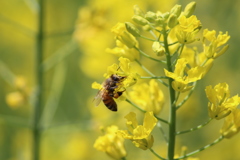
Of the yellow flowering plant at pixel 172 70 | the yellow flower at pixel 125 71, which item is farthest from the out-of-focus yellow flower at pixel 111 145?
the yellow flower at pixel 125 71

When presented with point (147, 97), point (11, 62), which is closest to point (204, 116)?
point (147, 97)

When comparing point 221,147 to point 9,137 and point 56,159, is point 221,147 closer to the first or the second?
point 56,159

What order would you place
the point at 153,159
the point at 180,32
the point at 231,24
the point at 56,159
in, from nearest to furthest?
the point at 180,32, the point at 153,159, the point at 56,159, the point at 231,24

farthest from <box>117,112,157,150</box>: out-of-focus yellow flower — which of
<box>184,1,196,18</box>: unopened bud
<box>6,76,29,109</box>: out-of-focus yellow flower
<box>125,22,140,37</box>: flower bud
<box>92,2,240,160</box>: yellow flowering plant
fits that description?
<box>6,76,29,109</box>: out-of-focus yellow flower

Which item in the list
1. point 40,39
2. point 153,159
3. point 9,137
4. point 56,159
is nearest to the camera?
point 40,39

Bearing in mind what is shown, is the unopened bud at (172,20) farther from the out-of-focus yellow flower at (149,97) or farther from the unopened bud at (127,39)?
the out-of-focus yellow flower at (149,97)

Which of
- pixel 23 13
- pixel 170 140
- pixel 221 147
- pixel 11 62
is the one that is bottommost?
pixel 170 140

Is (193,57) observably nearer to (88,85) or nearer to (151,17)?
(151,17)
